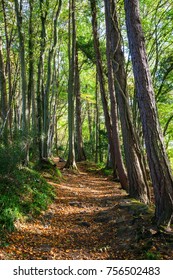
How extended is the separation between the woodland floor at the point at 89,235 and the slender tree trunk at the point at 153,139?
49 cm

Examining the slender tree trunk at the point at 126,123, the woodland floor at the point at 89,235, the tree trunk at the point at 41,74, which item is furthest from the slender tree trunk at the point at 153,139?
the tree trunk at the point at 41,74

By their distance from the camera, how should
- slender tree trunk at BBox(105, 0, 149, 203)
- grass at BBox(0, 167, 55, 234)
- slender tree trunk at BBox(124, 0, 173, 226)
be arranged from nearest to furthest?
slender tree trunk at BBox(124, 0, 173, 226) → grass at BBox(0, 167, 55, 234) → slender tree trunk at BBox(105, 0, 149, 203)

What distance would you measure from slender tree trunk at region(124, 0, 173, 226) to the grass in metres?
2.84

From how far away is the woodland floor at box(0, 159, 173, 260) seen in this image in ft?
14.4

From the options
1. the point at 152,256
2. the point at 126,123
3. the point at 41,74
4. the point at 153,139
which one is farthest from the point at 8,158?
the point at 41,74

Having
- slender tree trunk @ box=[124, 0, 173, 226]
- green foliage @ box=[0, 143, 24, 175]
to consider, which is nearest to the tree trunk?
green foliage @ box=[0, 143, 24, 175]

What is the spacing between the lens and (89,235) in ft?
19.0

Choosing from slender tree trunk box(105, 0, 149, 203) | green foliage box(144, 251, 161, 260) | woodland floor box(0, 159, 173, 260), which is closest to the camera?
green foliage box(144, 251, 161, 260)

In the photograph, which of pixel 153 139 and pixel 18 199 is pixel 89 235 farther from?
pixel 153 139

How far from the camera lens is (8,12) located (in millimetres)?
12391

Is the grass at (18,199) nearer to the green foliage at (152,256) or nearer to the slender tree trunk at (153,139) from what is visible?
the green foliage at (152,256)

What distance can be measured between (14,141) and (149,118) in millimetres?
4096

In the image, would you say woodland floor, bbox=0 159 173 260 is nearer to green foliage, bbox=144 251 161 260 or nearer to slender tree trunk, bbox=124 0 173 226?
green foliage, bbox=144 251 161 260
